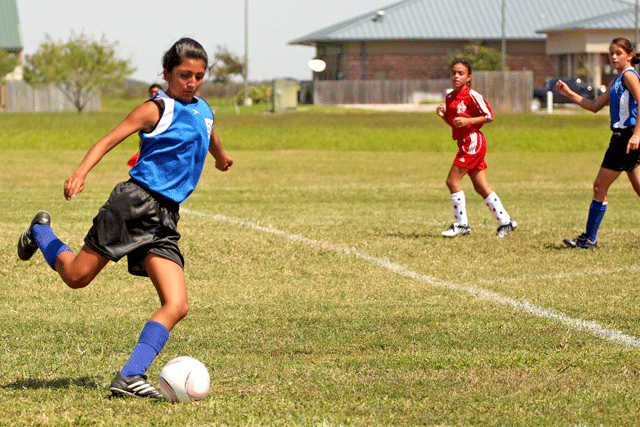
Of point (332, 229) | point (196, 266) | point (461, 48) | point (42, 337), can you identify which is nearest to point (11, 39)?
point (332, 229)

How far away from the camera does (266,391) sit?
4.80m

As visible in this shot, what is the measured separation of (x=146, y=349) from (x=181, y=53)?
1535mm

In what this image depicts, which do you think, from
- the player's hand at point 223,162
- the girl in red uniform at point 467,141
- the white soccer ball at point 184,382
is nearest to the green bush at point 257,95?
the girl in red uniform at point 467,141

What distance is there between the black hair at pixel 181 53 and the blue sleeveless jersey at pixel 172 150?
0.58 ft

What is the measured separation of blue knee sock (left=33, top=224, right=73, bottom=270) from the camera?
5254 mm

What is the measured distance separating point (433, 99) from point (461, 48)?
48.0 feet

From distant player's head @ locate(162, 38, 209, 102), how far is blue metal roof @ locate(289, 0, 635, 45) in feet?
231

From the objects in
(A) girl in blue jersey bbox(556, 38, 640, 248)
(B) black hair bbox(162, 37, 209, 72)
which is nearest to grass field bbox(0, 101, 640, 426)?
(A) girl in blue jersey bbox(556, 38, 640, 248)

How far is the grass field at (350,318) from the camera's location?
456 centimetres

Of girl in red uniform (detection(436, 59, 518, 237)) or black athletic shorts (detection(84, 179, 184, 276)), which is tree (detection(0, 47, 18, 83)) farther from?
black athletic shorts (detection(84, 179, 184, 276))

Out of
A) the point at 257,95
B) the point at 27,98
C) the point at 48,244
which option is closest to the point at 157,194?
the point at 48,244

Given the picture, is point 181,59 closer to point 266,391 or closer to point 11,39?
point 266,391

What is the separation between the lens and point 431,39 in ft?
247

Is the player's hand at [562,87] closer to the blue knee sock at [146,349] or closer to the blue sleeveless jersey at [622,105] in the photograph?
the blue sleeveless jersey at [622,105]
